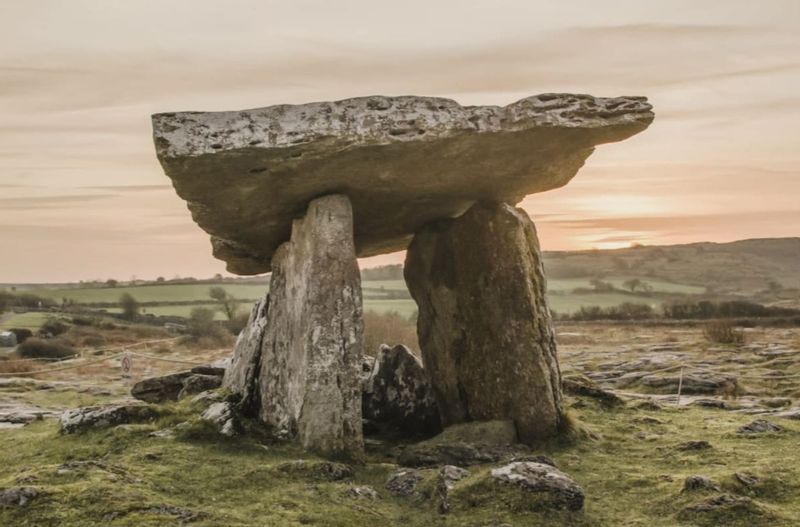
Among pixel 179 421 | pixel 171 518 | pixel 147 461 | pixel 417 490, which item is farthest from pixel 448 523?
pixel 179 421

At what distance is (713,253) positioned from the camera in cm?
8669

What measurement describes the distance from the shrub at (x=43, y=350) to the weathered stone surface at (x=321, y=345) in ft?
82.4

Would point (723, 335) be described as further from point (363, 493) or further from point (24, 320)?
point (24, 320)

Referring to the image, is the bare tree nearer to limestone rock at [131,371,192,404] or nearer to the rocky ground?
limestone rock at [131,371,192,404]

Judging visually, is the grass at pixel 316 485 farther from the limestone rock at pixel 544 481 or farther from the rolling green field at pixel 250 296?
the rolling green field at pixel 250 296

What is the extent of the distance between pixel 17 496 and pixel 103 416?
11.9 feet

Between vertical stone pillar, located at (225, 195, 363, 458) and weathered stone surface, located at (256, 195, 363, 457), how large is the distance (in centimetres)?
1

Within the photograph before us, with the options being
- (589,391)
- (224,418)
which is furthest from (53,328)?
(224,418)

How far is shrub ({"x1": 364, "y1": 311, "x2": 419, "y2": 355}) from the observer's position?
89.7 ft

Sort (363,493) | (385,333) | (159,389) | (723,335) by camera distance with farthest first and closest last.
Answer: (723,335), (385,333), (159,389), (363,493)

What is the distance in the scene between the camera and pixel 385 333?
2862 centimetres

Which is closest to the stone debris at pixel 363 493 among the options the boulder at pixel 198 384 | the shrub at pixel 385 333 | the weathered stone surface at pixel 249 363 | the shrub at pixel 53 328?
the weathered stone surface at pixel 249 363

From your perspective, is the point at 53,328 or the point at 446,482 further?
the point at 53,328

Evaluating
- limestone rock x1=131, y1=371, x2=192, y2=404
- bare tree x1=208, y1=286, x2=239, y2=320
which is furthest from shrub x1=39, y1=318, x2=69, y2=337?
limestone rock x1=131, y1=371, x2=192, y2=404
